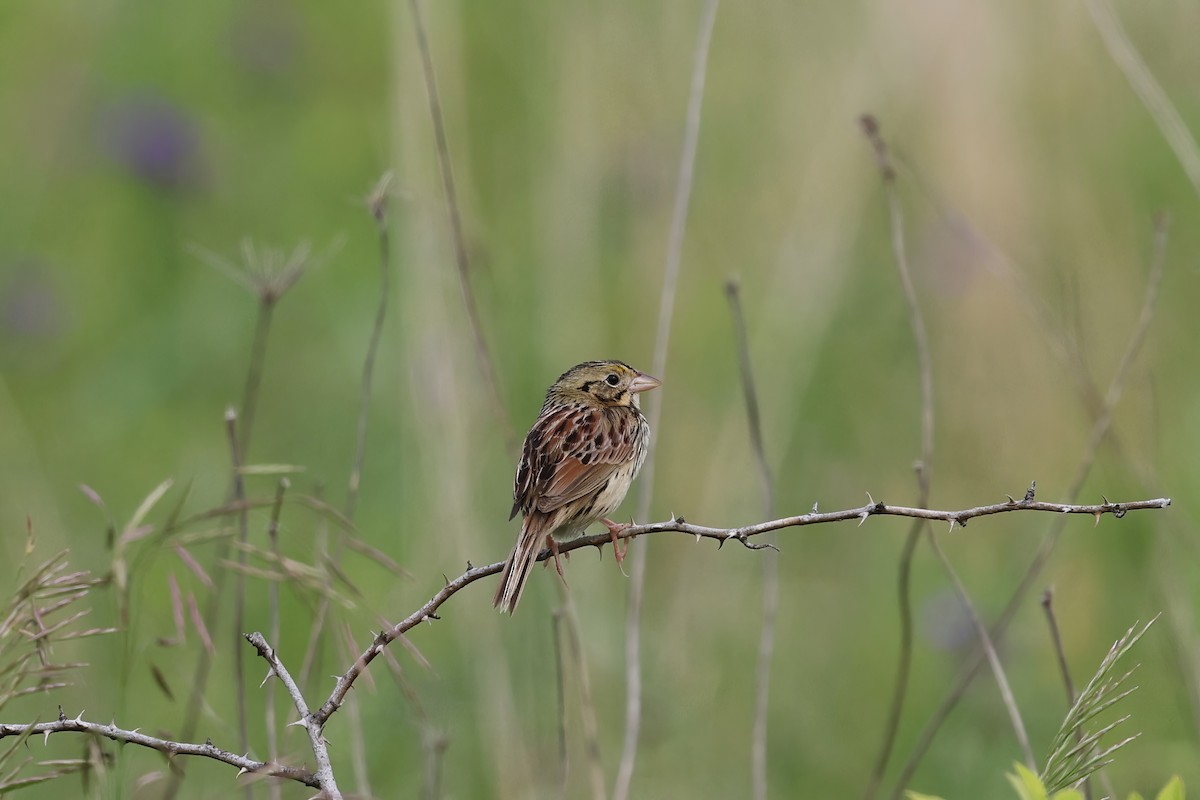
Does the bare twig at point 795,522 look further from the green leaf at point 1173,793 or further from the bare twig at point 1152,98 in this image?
the bare twig at point 1152,98

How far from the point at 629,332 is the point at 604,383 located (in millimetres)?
1960

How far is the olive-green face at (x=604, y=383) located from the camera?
3912mm

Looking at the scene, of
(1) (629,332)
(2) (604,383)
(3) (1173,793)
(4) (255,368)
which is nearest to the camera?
(3) (1173,793)

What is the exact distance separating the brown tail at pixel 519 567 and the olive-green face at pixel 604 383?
2.70ft

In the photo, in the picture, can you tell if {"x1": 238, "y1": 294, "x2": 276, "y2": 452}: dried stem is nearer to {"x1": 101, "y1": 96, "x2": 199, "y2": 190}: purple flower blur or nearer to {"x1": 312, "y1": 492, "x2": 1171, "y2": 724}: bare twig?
{"x1": 312, "y1": 492, "x2": 1171, "y2": 724}: bare twig

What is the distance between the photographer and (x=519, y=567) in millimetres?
2875

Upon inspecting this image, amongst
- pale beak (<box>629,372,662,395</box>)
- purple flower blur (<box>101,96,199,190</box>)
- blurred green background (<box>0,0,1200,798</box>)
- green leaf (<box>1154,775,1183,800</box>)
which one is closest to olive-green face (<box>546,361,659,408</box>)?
pale beak (<box>629,372,662,395</box>)

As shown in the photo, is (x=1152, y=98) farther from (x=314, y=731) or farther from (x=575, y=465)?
(x=314, y=731)

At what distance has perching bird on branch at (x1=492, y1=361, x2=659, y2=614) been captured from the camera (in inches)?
121

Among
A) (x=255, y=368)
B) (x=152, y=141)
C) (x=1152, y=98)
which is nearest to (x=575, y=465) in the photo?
(x=255, y=368)

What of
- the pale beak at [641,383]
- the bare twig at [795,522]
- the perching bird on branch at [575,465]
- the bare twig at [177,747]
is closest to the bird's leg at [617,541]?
the perching bird on branch at [575,465]

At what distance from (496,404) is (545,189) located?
2491 millimetres

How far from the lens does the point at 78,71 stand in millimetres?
6848

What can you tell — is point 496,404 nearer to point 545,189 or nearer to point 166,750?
point 166,750
